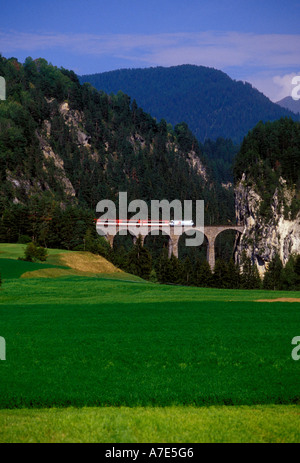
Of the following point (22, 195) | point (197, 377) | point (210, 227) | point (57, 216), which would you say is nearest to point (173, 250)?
point (210, 227)

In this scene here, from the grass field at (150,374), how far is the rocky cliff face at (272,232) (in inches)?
4914

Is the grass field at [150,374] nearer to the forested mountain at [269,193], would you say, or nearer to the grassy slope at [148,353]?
the grassy slope at [148,353]

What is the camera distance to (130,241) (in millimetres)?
168750

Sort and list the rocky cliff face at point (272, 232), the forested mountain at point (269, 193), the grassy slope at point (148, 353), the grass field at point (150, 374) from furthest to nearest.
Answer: the forested mountain at point (269, 193), the rocky cliff face at point (272, 232), the grassy slope at point (148, 353), the grass field at point (150, 374)

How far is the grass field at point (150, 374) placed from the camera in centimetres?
1341

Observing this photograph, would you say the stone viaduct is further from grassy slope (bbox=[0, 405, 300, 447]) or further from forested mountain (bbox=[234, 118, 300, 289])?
grassy slope (bbox=[0, 405, 300, 447])

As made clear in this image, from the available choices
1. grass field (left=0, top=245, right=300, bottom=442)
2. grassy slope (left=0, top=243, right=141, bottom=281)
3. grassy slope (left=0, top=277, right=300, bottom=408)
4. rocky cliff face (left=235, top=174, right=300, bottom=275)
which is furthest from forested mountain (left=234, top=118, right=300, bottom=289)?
grass field (left=0, top=245, right=300, bottom=442)

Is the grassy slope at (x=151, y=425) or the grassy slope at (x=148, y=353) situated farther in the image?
the grassy slope at (x=148, y=353)

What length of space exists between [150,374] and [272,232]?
473ft

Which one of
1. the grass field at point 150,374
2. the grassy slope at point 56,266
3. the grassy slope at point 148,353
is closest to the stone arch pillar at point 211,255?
the grassy slope at point 56,266

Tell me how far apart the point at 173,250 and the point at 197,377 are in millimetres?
114751

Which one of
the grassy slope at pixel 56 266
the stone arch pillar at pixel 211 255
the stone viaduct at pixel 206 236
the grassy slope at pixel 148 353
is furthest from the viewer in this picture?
the stone arch pillar at pixel 211 255

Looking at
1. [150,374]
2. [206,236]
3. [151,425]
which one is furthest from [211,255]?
[151,425]

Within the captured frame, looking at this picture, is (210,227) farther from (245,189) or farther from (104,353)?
(104,353)
